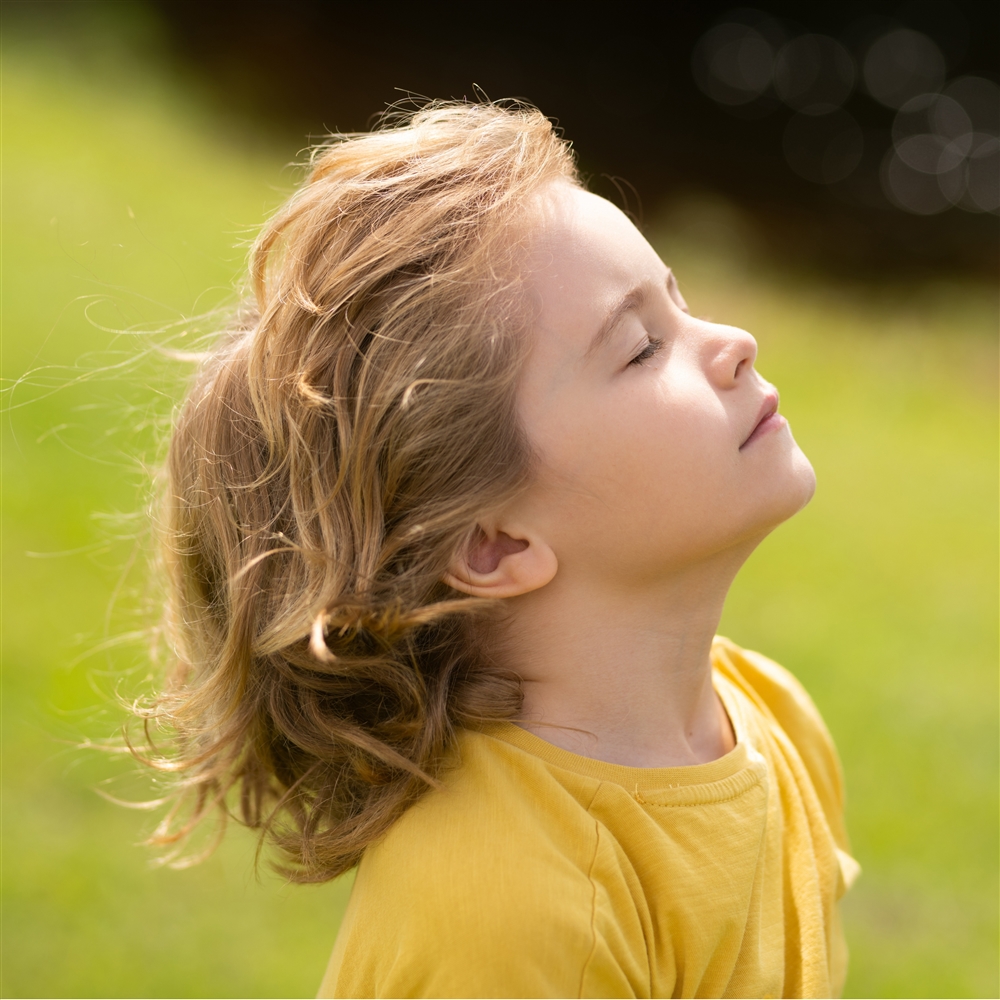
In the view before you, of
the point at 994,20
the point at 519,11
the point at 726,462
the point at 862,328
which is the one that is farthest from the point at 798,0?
the point at 726,462

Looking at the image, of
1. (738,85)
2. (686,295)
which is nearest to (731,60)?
(738,85)

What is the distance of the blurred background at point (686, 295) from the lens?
265cm

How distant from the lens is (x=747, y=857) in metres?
1.50

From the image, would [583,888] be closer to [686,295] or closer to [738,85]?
[686,295]

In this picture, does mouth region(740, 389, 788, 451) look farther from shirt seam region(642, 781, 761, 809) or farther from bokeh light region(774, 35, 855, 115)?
bokeh light region(774, 35, 855, 115)

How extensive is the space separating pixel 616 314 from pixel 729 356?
188mm

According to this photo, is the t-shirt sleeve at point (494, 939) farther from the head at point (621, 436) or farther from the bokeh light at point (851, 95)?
the bokeh light at point (851, 95)

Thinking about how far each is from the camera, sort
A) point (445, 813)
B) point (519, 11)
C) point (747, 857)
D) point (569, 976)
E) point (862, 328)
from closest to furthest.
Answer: point (569, 976) < point (445, 813) < point (747, 857) < point (862, 328) < point (519, 11)

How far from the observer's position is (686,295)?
6422 millimetres

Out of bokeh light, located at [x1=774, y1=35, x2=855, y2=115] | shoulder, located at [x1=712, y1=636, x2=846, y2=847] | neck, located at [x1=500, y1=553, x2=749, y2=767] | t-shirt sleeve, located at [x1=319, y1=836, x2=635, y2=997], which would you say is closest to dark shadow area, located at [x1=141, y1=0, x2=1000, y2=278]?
bokeh light, located at [x1=774, y1=35, x2=855, y2=115]

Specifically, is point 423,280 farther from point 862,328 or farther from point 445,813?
point 862,328

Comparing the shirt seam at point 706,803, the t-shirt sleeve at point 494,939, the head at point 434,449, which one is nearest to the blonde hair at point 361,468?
the head at point 434,449

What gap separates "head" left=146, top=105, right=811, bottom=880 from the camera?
4.70 ft

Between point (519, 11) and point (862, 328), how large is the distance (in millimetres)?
6244
